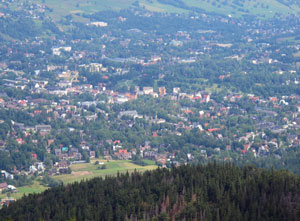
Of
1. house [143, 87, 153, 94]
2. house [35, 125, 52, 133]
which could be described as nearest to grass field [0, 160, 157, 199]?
house [35, 125, 52, 133]

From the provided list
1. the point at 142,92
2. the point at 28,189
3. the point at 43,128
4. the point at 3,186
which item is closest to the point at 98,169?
the point at 28,189

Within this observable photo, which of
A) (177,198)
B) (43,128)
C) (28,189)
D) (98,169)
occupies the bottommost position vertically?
(43,128)

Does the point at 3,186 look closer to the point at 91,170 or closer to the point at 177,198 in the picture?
the point at 91,170

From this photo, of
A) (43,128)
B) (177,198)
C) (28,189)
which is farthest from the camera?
(43,128)

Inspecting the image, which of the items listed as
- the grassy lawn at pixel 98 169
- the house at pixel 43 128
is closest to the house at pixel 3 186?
the grassy lawn at pixel 98 169

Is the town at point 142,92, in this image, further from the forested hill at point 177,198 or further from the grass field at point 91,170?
the forested hill at point 177,198

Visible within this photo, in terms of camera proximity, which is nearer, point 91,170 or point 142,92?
point 91,170

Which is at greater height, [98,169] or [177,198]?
[177,198]

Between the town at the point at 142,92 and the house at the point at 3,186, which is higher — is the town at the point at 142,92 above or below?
below

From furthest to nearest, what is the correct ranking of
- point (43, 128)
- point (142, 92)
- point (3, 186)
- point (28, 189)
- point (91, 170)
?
point (142, 92), point (43, 128), point (91, 170), point (3, 186), point (28, 189)
